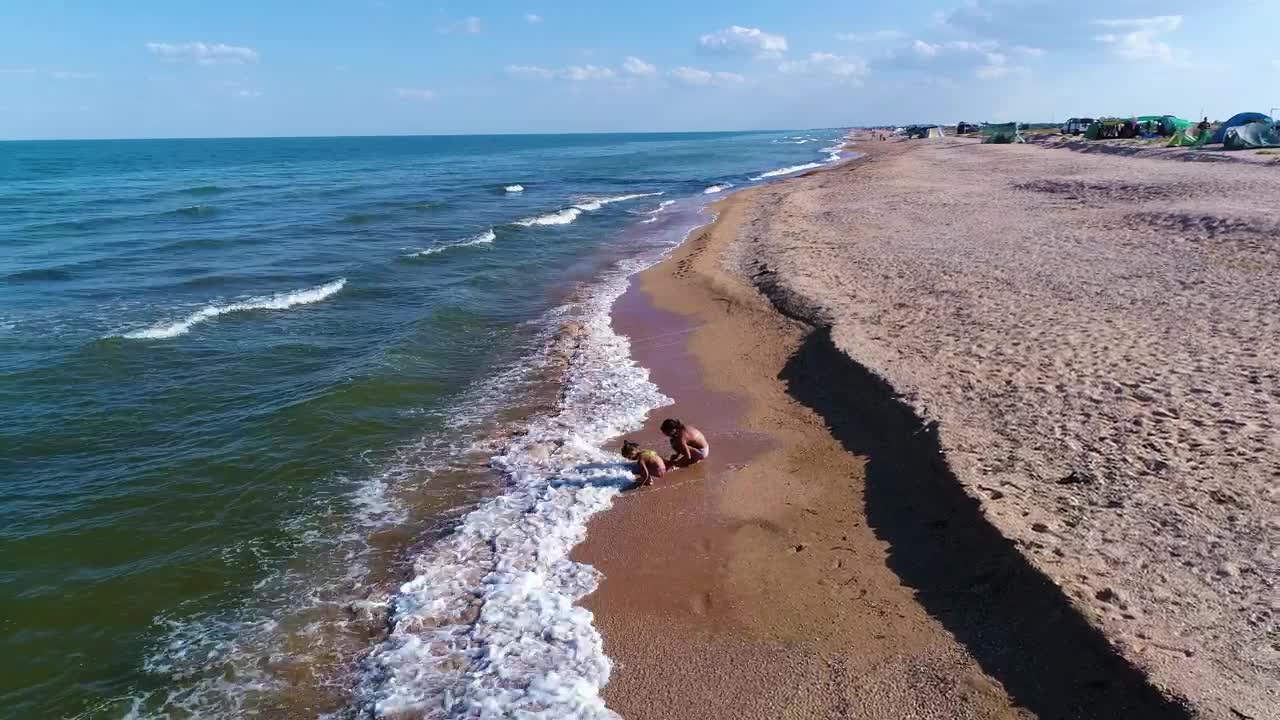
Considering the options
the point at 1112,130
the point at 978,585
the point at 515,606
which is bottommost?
the point at 515,606

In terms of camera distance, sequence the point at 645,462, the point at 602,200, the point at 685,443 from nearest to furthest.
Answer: the point at 645,462 → the point at 685,443 → the point at 602,200

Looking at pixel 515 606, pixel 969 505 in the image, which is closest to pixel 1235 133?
pixel 969 505

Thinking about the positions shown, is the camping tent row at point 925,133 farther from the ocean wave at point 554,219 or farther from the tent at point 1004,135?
the ocean wave at point 554,219

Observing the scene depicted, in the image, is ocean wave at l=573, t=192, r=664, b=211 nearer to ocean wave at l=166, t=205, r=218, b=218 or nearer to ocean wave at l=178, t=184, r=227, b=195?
ocean wave at l=166, t=205, r=218, b=218

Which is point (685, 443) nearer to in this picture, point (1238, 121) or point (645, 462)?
point (645, 462)

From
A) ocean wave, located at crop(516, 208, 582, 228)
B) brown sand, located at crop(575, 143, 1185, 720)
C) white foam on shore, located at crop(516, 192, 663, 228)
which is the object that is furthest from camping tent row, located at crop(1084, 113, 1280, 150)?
brown sand, located at crop(575, 143, 1185, 720)

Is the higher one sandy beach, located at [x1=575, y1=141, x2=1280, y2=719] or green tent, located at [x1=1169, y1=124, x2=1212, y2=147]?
green tent, located at [x1=1169, y1=124, x2=1212, y2=147]

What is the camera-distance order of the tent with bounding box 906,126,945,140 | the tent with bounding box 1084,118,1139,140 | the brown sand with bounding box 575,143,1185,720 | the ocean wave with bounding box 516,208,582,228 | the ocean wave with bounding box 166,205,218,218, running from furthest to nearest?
the tent with bounding box 906,126,945,140 < the tent with bounding box 1084,118,1139,140 < the ocean wave with bounding box 166,205,218,218 < the ocean wave with bounding box 516,208,582,228 < the brown sand with bounding box 575,143,1185,720
